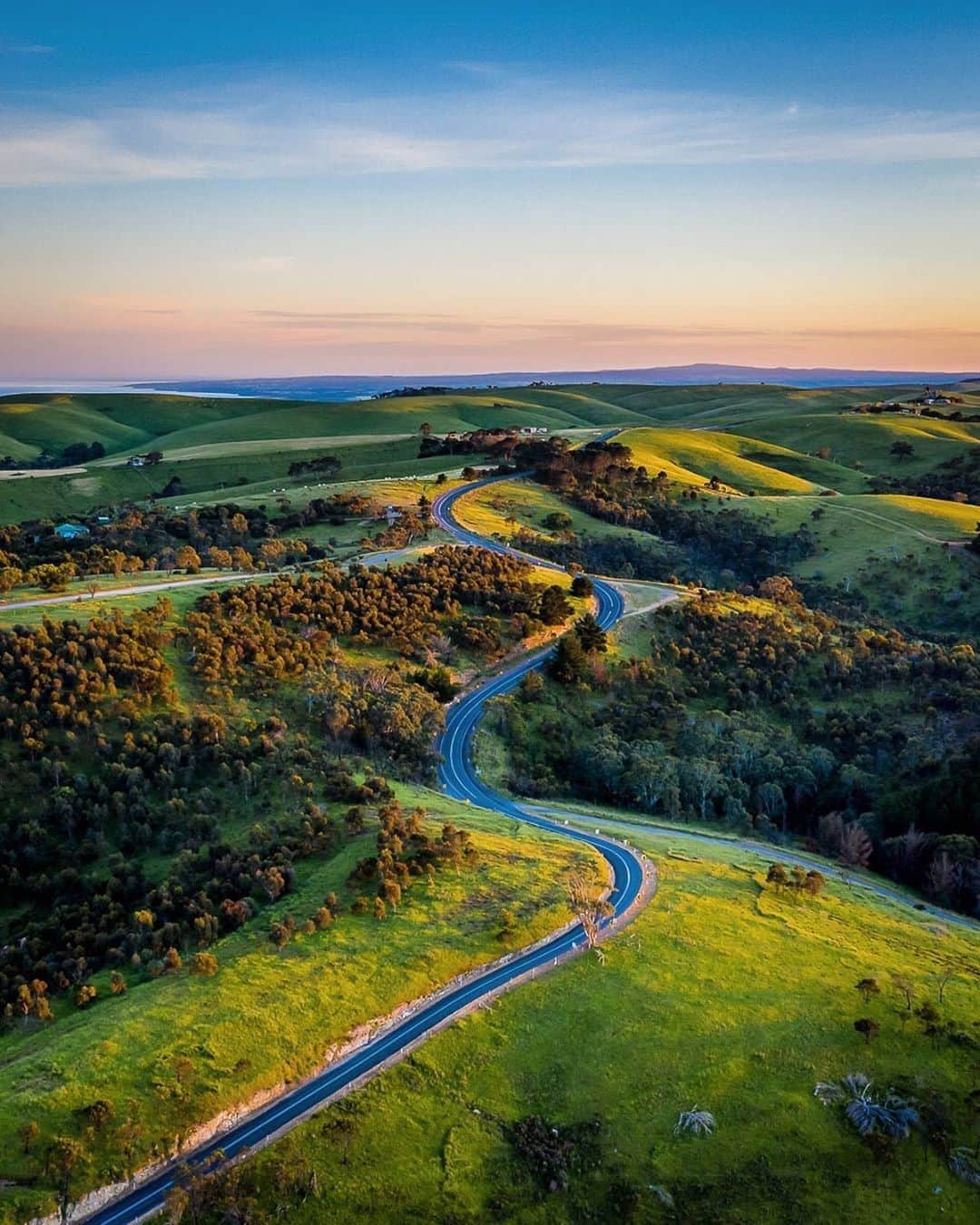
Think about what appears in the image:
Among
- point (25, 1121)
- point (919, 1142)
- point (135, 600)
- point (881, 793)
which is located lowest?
point (881, 793)

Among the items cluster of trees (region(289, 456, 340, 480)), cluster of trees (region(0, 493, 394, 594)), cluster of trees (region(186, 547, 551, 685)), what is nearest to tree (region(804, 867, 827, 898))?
cluster of trees (region(186, 547, 551, 685))

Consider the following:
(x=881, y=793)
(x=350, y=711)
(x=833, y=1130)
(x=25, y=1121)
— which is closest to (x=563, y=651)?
(x=350, y=711)

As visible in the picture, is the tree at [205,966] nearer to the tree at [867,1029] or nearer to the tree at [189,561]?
the tree at [867,1029]

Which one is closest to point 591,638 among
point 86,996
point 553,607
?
point 553,607

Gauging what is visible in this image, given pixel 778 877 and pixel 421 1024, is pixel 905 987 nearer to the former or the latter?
pixel 778 877

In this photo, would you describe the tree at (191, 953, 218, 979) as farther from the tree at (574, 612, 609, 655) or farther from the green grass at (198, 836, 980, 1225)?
the tree at (574, 612, 609, 655)

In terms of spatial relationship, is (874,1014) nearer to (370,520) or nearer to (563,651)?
(563,651)

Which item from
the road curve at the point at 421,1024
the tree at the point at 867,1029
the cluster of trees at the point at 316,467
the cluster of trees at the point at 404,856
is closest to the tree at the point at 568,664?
the road curve at the point at 421,1024
